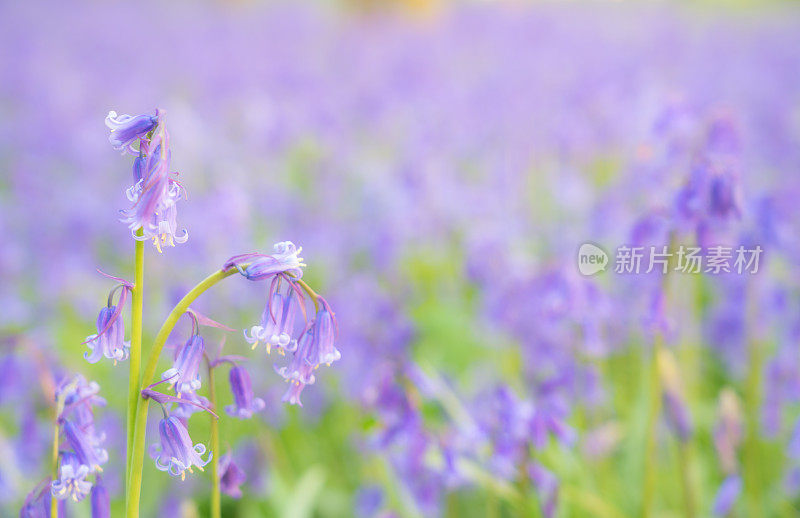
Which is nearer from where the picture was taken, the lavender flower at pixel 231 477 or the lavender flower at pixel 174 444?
the lavender flower at pixel 174 444

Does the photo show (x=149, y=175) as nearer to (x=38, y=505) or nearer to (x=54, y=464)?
(x=54, y=464)

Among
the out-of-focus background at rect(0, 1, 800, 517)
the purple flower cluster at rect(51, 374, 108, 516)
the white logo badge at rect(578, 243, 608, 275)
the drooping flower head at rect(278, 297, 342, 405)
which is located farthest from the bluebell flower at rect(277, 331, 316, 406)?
the white logo badge at rect(578, 243, 608, 275)

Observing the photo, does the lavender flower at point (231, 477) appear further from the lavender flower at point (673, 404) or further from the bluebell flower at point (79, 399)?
the lavender flower at point (673, 404)

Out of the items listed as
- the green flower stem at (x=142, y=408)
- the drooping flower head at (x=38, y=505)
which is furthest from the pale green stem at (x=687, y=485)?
the drooping flower head at (x=38, y=505)

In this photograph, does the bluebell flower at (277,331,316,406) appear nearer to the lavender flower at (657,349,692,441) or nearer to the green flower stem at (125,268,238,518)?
the green flower stem at (125,268,238,518)

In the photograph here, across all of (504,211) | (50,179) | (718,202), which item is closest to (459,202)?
(504,211)

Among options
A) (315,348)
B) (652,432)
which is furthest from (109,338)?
(652,432)
